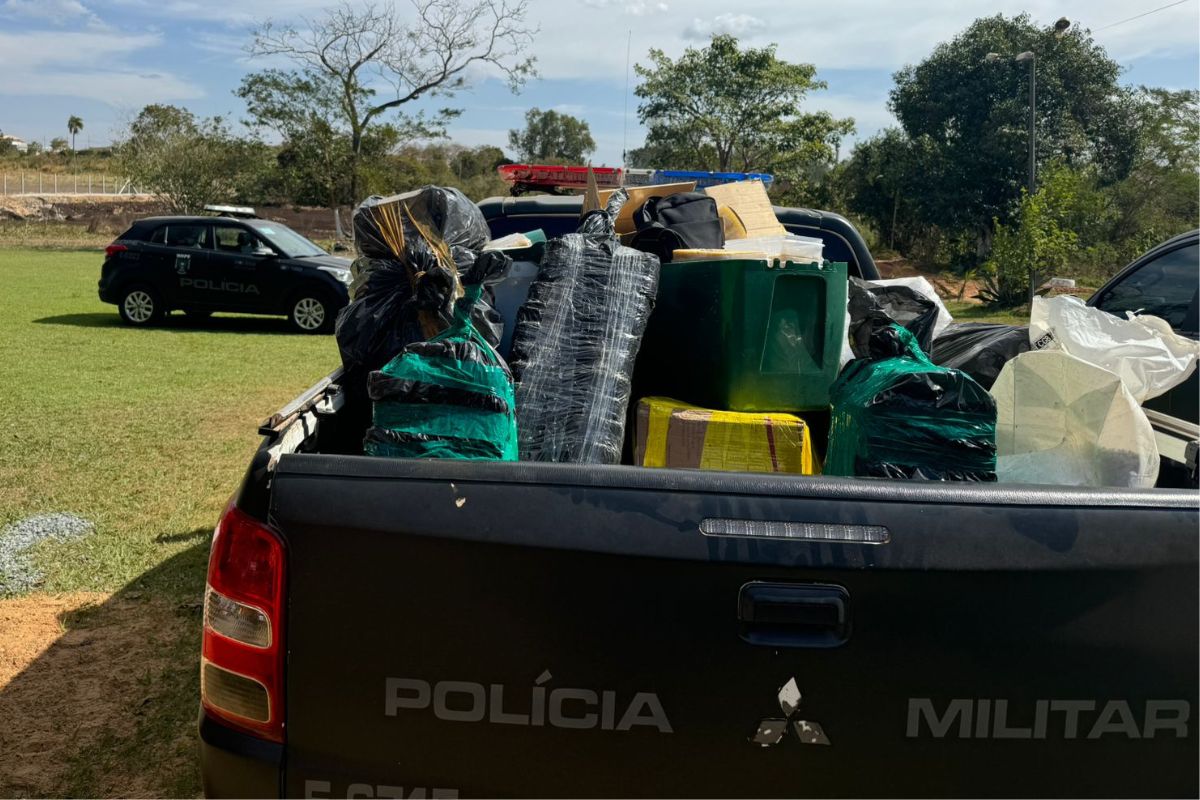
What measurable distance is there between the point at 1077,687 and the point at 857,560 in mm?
433

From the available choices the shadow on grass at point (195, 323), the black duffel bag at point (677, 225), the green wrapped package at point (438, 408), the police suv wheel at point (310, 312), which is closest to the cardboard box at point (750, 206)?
the black duffel bag at point (677, 225)

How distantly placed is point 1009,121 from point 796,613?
37.7 metres

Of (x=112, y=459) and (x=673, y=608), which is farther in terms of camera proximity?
(x=112, y=459)

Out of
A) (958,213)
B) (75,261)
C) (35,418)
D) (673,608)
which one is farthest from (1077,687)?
(958,213)

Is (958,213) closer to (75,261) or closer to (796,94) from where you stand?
(796,94)

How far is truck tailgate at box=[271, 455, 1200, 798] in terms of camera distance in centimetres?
168

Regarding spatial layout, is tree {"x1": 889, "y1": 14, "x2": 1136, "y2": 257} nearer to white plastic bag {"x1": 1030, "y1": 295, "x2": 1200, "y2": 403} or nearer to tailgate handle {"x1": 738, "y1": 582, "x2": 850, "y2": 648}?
white plastic bag {"x1": 1030, "y1": 295, "x2": 1200, "y2": 403}

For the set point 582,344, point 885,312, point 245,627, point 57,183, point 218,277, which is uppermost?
point 57,183

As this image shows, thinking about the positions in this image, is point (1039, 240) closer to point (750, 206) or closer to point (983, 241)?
point (983, 241)

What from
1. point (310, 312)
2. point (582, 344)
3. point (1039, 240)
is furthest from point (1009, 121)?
point (582, 344)

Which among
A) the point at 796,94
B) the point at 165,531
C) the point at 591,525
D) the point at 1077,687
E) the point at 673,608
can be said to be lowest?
the point at 165,531

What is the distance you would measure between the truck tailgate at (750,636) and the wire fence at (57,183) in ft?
199

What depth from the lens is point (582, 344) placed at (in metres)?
3.09

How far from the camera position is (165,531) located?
5.68 metres
